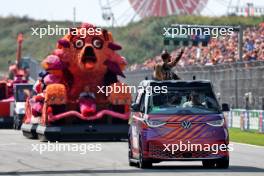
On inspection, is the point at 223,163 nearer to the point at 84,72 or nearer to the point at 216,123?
the point at 216,123

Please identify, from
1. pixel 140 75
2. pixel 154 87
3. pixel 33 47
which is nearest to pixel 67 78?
pixel 154 87

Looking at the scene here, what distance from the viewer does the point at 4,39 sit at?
139 m

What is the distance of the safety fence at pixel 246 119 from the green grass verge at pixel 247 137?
26cm

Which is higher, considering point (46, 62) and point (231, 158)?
point (46, 62)

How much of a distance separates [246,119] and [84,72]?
365 inches

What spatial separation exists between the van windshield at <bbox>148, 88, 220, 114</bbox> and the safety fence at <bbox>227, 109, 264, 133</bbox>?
16.6m

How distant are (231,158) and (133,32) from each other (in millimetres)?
90309

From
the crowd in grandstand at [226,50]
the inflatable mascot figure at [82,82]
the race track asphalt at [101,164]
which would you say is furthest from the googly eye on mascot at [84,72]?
the crowd in grandstand at [226,50]

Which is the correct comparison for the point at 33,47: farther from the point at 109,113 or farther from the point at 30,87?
the point at 109,113

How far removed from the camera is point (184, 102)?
22.7 meters

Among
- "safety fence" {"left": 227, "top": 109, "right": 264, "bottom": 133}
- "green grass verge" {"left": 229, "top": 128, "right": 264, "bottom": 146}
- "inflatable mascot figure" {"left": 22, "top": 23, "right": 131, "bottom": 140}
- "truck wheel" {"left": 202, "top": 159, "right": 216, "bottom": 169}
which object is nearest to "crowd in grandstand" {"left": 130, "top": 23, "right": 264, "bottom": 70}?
"safety fence" {"left": 227, "top": 109, "right": 264, "bottom": 133}

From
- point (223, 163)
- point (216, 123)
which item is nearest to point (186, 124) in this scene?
point (216, 123)

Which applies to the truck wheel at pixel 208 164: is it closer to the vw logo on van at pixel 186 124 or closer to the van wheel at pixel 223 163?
the van wheel at pixel 223 163

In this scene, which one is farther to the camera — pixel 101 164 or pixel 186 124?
pixel 101 164
